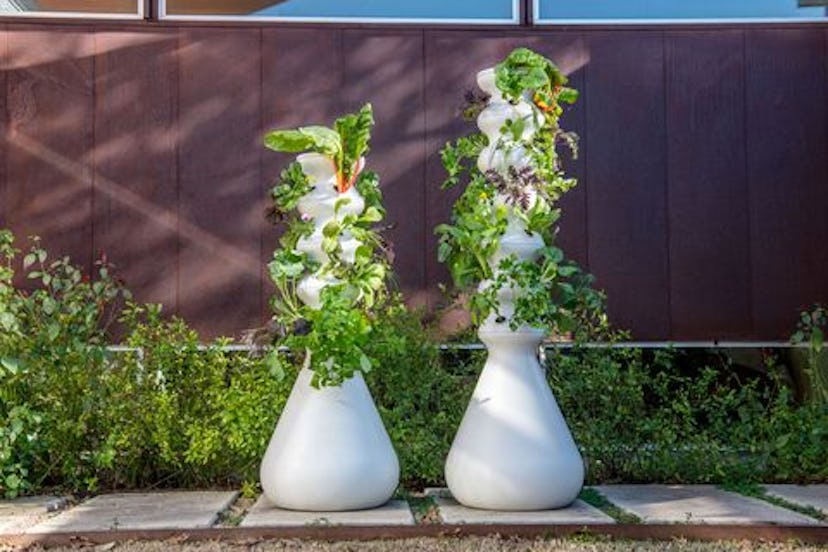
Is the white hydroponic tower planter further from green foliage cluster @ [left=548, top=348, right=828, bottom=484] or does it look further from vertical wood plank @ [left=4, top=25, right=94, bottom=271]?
vertical wood plank @ [left=4, top=25, right=94, bottom=271]

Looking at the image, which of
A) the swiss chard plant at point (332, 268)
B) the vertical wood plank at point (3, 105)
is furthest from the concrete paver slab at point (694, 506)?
the vertical wood plank at point (3, 105)

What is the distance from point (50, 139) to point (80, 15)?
2.07 ft

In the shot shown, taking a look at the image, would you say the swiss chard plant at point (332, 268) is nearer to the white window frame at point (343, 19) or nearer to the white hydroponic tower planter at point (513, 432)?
the white hydroponic tower planter at point (513, 432)

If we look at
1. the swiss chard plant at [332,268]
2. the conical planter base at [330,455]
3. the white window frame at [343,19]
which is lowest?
the conical planter base at [330,455]

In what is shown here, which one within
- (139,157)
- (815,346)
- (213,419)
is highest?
(139,157)

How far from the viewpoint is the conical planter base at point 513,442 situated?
3.16 metres

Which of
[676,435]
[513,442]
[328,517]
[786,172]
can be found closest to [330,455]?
[328,517]

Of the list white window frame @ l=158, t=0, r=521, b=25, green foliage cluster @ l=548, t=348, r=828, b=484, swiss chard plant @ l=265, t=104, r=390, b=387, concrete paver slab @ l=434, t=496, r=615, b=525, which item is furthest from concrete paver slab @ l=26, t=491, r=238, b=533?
white window frame @ l=158, t=0, r=521, b=25

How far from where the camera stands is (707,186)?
548cm

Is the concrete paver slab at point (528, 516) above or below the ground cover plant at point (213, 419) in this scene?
below

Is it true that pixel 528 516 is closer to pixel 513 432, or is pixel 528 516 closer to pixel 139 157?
pixel 513 432

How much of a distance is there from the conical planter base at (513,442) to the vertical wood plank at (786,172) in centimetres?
250

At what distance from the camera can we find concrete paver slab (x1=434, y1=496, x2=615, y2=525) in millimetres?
2990

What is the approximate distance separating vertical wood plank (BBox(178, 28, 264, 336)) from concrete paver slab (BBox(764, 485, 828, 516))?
2.64m
